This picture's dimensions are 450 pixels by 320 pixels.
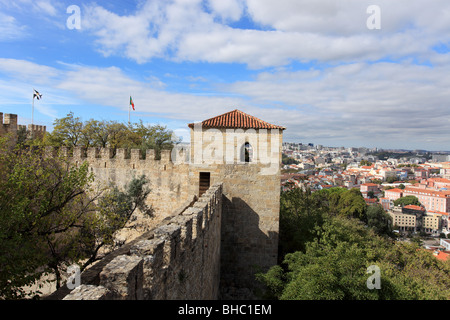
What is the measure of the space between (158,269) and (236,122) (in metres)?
7.50

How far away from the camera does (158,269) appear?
3.42 metres

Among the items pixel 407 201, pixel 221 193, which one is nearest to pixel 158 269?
pixel 221 193

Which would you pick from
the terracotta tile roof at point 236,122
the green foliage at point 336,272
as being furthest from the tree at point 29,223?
the green foliage at point 336,272

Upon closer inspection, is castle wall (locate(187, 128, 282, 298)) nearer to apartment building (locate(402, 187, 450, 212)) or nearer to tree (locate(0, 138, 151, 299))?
tree (locate(0, 138, 151, 299))

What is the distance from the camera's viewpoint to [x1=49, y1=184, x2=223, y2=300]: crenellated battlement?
8.67ft

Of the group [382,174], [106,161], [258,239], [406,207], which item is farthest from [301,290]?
[382,174]

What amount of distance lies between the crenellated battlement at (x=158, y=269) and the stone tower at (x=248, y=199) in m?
3.85

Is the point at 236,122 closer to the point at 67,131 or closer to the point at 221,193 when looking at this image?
the point at 221,193

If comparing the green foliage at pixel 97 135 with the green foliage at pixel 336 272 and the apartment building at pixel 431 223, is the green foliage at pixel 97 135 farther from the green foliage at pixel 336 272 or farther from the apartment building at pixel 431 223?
the apartment building at pixel 431 223

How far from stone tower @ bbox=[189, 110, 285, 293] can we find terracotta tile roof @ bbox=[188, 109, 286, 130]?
36 mm
